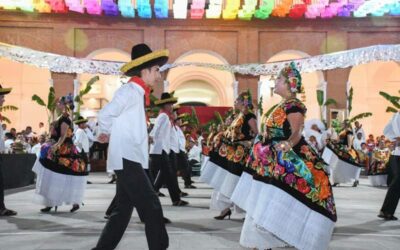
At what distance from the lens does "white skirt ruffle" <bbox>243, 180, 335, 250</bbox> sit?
5070 millimetres

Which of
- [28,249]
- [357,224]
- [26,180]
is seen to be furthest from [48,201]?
[26,180]

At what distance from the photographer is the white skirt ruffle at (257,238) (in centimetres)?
523

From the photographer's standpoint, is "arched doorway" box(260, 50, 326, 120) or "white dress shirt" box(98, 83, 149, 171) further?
"arched doorway" box(260, 50, 326, 120)

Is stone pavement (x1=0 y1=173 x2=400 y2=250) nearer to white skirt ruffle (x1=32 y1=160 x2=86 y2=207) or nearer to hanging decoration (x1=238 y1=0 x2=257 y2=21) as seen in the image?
white skirt ruffle (x1=32 y1=160 x2=86 y2=207)

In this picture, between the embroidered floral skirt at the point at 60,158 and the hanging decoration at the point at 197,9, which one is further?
the hanging decoration at the point at 197,9

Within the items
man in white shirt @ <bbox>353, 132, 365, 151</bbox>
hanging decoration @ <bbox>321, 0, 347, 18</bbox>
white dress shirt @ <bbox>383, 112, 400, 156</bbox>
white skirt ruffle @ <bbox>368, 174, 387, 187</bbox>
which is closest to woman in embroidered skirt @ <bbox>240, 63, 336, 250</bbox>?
white dress shirt @ <bbox>383, 112, 400, 156</bbox>

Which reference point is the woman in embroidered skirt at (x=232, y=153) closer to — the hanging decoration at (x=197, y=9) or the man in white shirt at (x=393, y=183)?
the man in white shirt at (x=393, y=183)

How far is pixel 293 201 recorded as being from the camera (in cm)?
519

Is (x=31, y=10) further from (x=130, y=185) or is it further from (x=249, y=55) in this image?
(x=130, y=185)

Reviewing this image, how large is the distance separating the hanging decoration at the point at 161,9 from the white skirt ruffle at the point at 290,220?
1950cm

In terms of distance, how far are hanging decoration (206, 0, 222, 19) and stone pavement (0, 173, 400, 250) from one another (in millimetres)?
13926

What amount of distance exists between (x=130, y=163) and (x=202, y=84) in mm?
29843

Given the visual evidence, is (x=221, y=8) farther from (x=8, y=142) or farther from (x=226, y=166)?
(x=226, y=166)

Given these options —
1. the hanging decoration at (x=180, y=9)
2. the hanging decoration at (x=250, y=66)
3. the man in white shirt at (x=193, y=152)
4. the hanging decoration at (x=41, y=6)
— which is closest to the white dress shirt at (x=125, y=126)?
the hanging decoration at (x=250, y=66)
